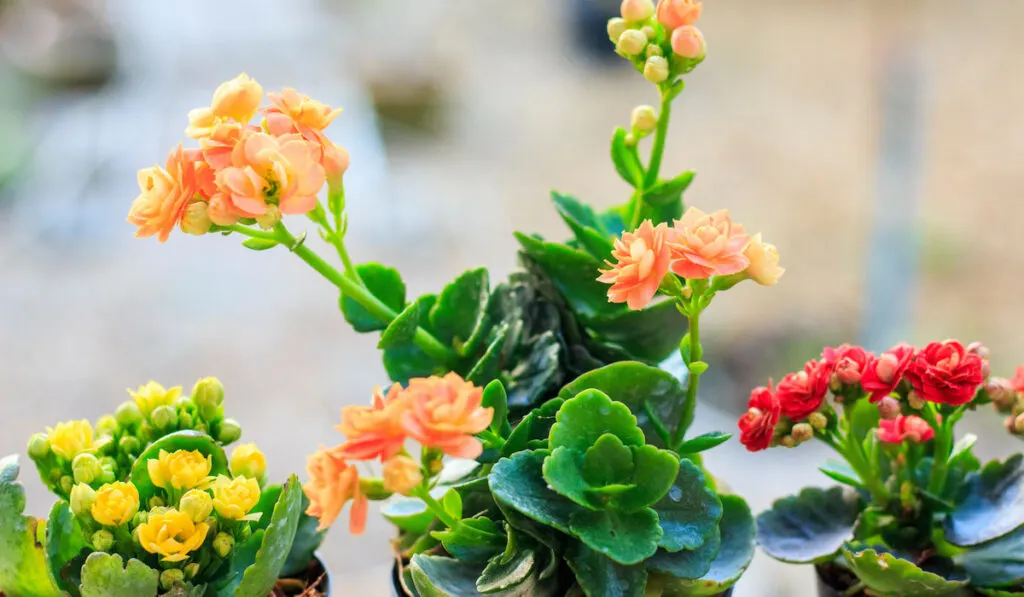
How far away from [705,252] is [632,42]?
0.14m

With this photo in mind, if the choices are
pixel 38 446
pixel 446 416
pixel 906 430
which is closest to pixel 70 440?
pixel 38 446

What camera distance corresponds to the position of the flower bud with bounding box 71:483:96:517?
1.57 feet

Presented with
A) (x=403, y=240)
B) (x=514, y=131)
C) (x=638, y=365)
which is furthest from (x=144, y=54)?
(x=638, y=365)

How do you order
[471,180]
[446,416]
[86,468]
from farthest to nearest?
[471,180]
[86,468]
[446,416]

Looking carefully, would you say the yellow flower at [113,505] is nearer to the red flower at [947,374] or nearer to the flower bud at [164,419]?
the flower bud at [164,419]

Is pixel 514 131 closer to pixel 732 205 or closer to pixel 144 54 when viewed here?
pixel 732 205

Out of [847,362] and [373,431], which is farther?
[847,362]

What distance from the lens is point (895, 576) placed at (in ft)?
1.71

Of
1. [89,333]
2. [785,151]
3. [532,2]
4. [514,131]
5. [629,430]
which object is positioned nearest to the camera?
[629,430]

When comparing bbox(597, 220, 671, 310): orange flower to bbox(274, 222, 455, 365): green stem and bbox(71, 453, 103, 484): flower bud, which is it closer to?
bbox(274, 222, 455, 365): green stem

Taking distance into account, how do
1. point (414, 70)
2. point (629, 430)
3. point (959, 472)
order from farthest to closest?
point (414, 70)
point (959, 472)
point (629, 430)

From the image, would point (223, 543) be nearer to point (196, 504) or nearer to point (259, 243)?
point (196, 504)

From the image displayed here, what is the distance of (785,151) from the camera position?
3312 millimetres

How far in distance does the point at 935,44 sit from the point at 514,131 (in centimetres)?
158
